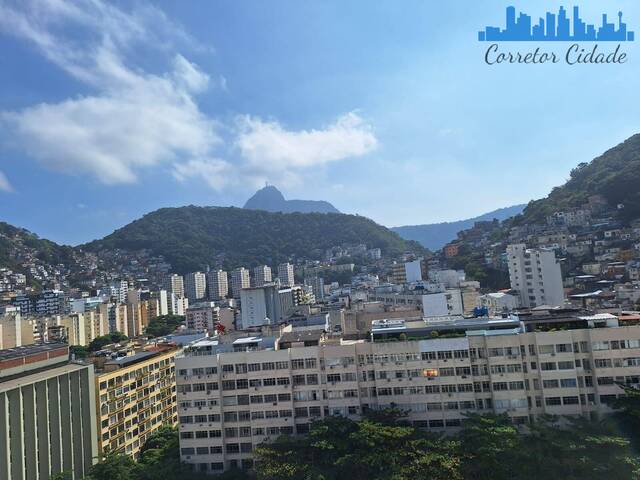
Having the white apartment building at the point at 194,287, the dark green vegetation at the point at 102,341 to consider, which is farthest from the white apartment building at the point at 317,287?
the dark green vegetation at the point at 102,341

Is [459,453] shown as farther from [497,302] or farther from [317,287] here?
[317,287]

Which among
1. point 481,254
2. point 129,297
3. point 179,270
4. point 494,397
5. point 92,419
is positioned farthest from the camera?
point 179,270

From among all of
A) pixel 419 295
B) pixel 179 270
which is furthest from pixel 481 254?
pixel 179 270

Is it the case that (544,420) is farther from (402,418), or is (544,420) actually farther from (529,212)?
(529,212)

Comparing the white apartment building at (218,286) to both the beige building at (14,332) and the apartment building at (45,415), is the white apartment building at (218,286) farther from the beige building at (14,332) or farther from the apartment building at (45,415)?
the apartment building at (45,415)

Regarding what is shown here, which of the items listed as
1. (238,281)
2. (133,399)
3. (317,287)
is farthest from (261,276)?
(133,399)

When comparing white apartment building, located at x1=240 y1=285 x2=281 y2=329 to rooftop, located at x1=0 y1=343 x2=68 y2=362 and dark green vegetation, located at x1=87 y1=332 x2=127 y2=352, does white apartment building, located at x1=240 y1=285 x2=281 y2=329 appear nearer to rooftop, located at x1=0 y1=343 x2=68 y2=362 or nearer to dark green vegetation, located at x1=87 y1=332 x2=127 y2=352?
dark green vegetation, located at x1=87 y1=332 x2=127 y2=352
